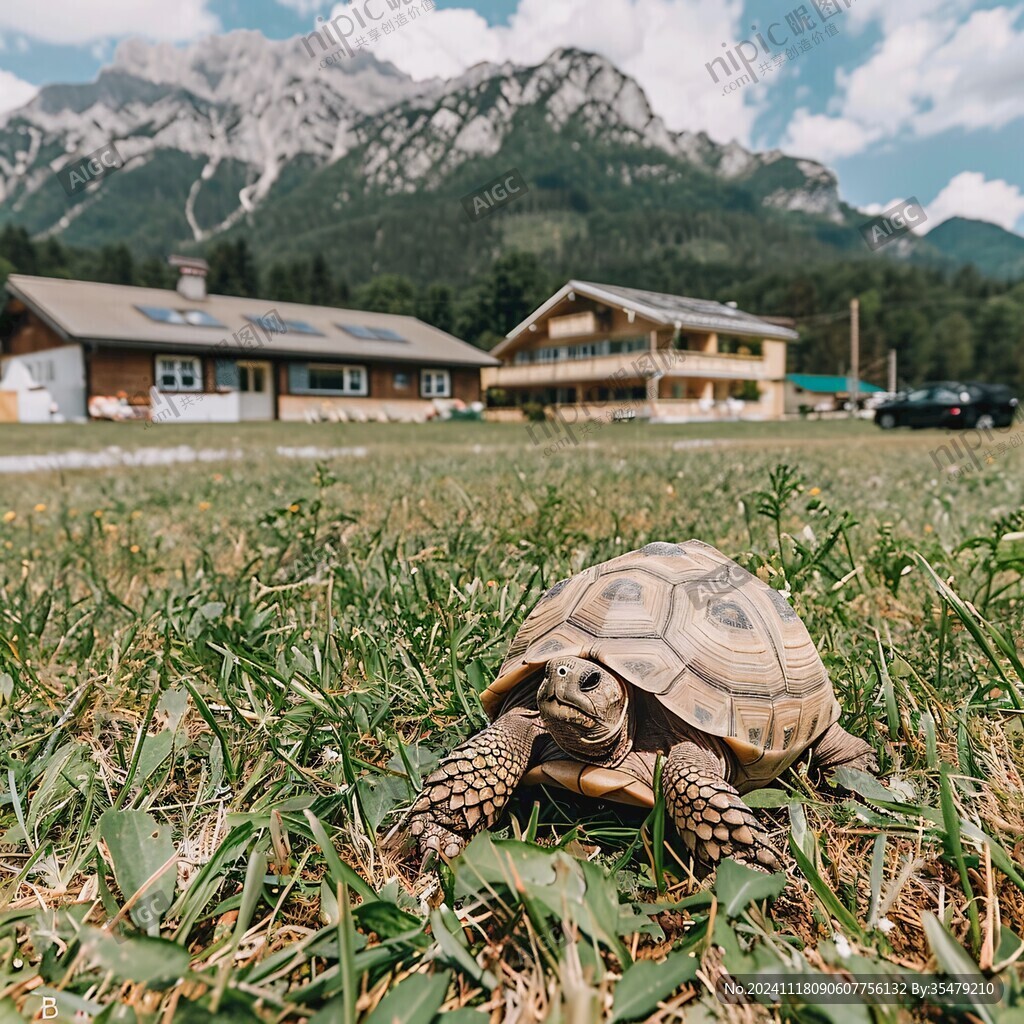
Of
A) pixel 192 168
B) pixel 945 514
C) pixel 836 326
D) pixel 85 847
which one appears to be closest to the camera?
pixel 85 847

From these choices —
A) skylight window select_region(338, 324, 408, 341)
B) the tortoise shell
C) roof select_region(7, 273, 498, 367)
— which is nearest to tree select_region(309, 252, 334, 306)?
roof select_region(7, 273, 498, 367)

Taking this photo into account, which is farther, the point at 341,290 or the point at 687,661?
the point at 341,290

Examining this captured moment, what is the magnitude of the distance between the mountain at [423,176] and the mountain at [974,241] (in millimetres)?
2622

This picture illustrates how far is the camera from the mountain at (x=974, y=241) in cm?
15088

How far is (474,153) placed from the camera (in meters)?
61.4

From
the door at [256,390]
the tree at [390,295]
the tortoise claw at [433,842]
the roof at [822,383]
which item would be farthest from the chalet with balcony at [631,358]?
the roof at [822,383]

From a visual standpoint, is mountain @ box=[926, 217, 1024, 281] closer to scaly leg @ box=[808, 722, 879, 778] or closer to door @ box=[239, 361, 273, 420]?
door @ box=[239, 361, 273, 420]

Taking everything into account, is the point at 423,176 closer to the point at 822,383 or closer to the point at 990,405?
the point at 822,383

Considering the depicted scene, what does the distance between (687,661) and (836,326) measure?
258ft

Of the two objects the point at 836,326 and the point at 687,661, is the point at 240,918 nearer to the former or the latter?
the point at 687,661

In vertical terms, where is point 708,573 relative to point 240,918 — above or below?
above

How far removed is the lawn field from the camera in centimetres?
79

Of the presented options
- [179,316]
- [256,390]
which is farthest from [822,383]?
[179,316]

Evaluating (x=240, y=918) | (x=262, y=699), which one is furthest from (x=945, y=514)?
(x=240, y=918)
